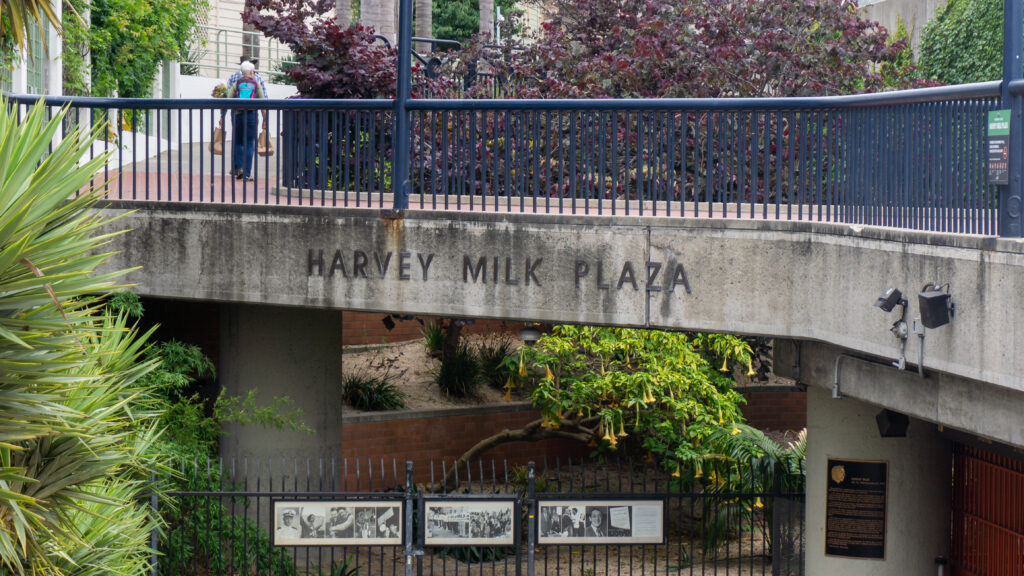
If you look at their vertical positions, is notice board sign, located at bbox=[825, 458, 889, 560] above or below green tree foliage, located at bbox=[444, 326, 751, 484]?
below

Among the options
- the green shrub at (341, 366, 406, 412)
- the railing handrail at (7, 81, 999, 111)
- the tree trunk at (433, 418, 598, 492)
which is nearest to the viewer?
the railing handrail at (7, 81, 999, 111)

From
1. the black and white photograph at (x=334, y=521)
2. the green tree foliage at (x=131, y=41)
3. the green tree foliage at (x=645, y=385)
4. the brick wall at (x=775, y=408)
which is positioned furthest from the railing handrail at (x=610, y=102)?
the brick wall at (x=775, y=408)

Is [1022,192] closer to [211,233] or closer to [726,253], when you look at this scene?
[726,253]

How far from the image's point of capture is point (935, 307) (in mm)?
7012

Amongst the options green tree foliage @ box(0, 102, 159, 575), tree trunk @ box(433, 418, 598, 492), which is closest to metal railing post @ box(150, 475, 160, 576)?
green tree foliage @ box(0, 102, 159, 575)

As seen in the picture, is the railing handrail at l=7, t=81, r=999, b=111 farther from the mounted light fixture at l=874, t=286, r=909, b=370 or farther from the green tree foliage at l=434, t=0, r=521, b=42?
the green tree foliage at l=434, t=0, r=521, b=42

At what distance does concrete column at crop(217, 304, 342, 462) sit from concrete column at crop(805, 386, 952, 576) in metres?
5.20

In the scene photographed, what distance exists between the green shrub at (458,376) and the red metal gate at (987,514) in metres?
8.23

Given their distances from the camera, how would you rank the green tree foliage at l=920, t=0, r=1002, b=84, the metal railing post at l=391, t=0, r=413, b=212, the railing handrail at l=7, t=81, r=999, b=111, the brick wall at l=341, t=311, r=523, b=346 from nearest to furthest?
the railing handrail at l=7, t=81, r=999, b=111 < the metal railing post at l=391, t=0, r=413, b=212 < the green tree foliage at l=920, t=0, r=1002, b=84 < the brick wall at l=341, t=311, r=523, b=346

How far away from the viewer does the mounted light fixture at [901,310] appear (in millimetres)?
7410

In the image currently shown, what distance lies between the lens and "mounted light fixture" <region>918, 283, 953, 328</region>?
23.0 feet

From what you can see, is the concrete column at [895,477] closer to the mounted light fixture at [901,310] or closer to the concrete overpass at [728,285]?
the concrete overpass at [728,285]

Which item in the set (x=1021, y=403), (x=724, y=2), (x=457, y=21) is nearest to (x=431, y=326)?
(x=724, y=2)

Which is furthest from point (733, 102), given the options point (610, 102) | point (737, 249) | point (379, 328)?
point (379, 328)
